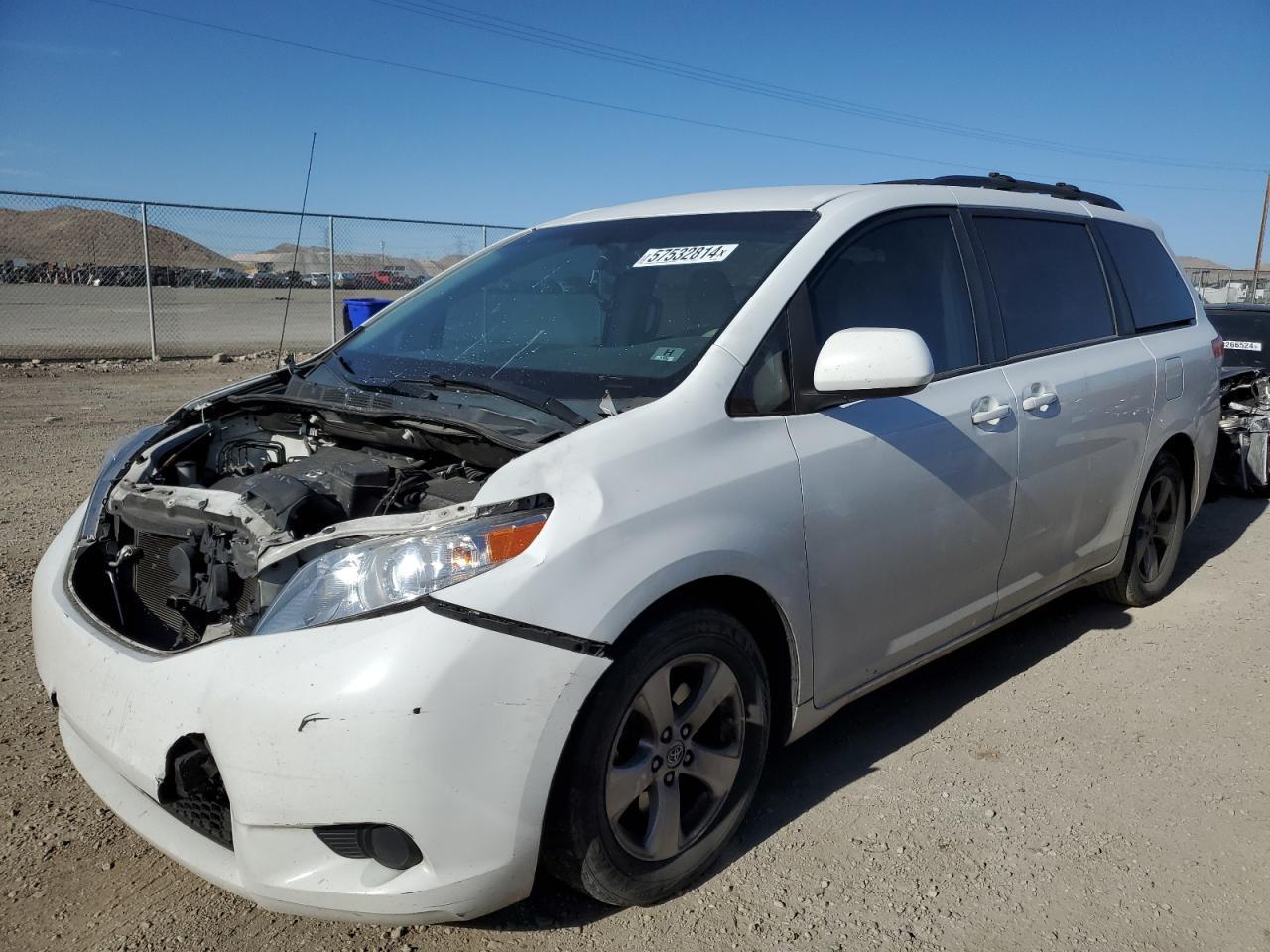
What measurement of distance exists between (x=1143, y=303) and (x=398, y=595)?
12.5ft

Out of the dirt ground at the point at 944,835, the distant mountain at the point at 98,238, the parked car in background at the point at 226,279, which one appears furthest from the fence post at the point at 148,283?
the dirt ground at the point at 944,835

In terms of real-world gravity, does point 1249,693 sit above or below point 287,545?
below

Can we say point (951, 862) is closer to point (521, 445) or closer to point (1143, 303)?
point (521, 445)

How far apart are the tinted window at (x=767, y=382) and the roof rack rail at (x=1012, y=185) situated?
3.90 feet

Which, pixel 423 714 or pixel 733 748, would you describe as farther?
pixel 733 748

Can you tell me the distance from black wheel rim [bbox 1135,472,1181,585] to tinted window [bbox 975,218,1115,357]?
34.7 inches

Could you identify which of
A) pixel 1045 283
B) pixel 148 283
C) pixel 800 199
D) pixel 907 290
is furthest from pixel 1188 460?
pixel 148 283

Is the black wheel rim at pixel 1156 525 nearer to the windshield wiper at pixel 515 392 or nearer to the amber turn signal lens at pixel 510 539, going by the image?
the windshield wiper at pixel 515 392

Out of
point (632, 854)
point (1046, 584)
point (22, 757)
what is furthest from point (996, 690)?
point (22, 757)

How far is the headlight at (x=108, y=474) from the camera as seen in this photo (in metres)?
3.11

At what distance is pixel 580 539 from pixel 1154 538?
365cm

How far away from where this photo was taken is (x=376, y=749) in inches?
82.6

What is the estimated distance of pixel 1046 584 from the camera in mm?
3986

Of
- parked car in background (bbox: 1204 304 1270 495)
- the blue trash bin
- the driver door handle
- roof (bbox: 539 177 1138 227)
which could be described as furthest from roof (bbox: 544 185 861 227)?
the blue trash bin
